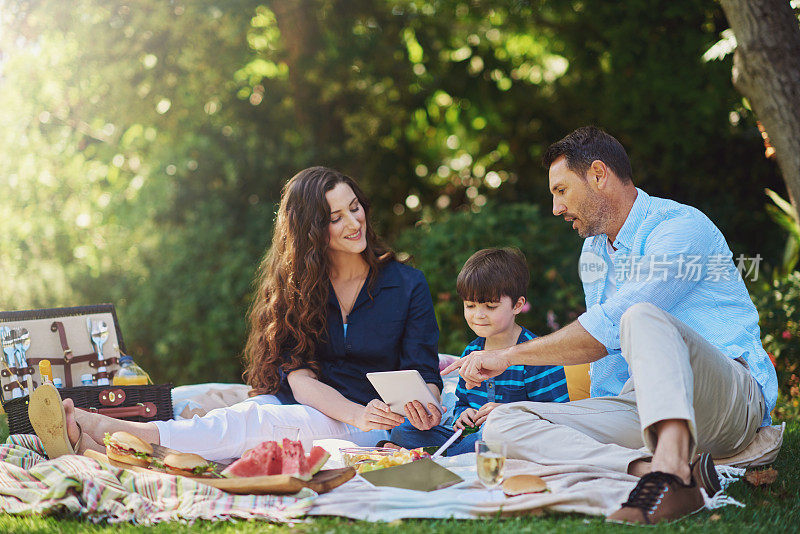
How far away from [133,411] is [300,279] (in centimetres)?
112

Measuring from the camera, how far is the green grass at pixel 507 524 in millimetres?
2689

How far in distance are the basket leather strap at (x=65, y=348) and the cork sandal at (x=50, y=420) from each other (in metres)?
1.03

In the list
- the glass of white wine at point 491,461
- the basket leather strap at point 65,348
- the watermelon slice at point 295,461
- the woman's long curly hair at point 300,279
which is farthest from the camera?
the basket leather strap at point 65,348

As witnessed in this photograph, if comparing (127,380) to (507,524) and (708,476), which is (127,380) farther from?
(708,476)

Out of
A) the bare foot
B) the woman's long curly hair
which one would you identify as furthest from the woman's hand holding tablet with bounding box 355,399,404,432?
the bare foot

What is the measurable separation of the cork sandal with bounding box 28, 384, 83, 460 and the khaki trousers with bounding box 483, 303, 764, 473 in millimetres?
1878

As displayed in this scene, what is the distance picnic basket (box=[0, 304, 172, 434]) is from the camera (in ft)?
13.9

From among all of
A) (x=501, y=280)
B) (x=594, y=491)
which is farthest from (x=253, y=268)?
(x=594, y=491)

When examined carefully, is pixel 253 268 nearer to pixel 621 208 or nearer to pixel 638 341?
pixel 621 208

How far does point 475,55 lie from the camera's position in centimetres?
838

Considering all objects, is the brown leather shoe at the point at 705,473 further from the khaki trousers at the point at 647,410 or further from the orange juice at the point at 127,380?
the orange juice at the point at 127,380

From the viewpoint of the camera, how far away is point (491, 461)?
2.80m

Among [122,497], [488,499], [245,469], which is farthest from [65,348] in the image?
[488,499]

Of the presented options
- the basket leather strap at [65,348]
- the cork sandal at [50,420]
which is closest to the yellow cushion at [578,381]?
the cork sandal at [50,420]
